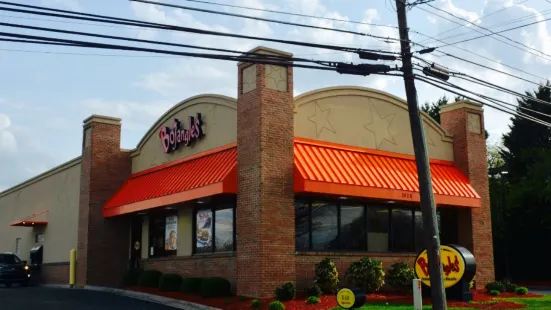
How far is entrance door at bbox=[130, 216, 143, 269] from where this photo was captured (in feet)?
97.3

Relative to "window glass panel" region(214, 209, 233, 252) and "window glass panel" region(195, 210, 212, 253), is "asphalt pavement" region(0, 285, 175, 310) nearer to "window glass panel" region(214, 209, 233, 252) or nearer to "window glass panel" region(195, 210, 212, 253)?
"window glass panel" region(195, 210, 212, 253)

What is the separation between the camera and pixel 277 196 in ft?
70.4

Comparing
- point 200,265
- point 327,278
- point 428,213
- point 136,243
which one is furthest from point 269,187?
point 136,243

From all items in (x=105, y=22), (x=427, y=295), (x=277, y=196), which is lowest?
(x=427, y=295)

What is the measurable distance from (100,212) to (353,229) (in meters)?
12.1

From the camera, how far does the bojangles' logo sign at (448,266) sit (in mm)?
19094

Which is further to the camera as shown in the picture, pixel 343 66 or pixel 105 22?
pixel 343 66

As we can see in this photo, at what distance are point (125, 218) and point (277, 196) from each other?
11401 millimetres

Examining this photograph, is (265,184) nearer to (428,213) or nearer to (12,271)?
(428,213)

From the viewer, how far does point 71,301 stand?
75.5 ft

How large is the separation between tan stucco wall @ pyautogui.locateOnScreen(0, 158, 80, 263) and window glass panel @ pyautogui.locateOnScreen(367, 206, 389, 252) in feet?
50.0

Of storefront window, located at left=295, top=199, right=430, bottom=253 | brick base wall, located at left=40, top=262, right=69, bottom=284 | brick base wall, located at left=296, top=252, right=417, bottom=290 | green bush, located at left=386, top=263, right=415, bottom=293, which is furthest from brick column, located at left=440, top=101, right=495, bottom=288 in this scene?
brick base wall, located at left=40, top=262, right=69, bottom=284

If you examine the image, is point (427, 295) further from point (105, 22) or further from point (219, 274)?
point (105, 22)

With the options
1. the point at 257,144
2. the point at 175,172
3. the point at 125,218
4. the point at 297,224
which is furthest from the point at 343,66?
the point at 125,218
